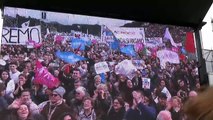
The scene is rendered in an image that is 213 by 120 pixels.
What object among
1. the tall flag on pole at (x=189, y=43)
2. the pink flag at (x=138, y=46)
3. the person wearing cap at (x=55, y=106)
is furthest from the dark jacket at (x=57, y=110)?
the tall flag on pole at (x=189, y=43)

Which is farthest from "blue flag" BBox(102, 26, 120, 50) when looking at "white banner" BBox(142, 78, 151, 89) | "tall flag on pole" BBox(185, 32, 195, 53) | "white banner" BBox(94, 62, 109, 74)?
"tall flag on pole" BBox(185, 32, 195, 53)

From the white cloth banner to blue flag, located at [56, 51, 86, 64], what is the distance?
0.21 m

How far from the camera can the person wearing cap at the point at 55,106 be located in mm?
1604

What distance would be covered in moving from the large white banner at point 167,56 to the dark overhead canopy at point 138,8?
18 cm

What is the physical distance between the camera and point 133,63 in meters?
1.86

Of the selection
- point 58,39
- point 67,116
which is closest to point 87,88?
point 67,116

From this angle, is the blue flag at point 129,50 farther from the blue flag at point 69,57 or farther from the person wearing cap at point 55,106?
the person wearing cap at point 55,106

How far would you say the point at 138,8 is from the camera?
1863mm

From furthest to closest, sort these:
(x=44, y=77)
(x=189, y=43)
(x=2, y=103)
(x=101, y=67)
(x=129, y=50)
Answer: (x=189, y=43) → (x=129, y=50) → (x=101, y=67) → (x=44, y=77) → (x=2, y=103)

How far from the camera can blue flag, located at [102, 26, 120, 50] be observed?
1871 millimetres

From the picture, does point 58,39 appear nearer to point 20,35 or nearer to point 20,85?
point 20,35

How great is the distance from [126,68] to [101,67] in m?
0.15

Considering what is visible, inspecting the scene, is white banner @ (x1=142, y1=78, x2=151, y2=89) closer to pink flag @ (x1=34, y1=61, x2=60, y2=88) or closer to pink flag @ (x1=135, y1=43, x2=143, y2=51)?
pink flag @ (x1=135, y1=43, x2=143, y2=51)

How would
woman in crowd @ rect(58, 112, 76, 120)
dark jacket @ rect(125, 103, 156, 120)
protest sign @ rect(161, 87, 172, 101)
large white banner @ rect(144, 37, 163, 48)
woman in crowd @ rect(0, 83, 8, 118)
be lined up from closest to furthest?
woman in crowd @ rect(0, 83, 8, 118)
woman in crowd @ rect(58, 112, 76, 120)
dark jacket @ rect(125, 103, 156, 120)
protest sign @ rect(161, 87, 172, 101)
large white banner @ rect(144, 37, 163, 48)
